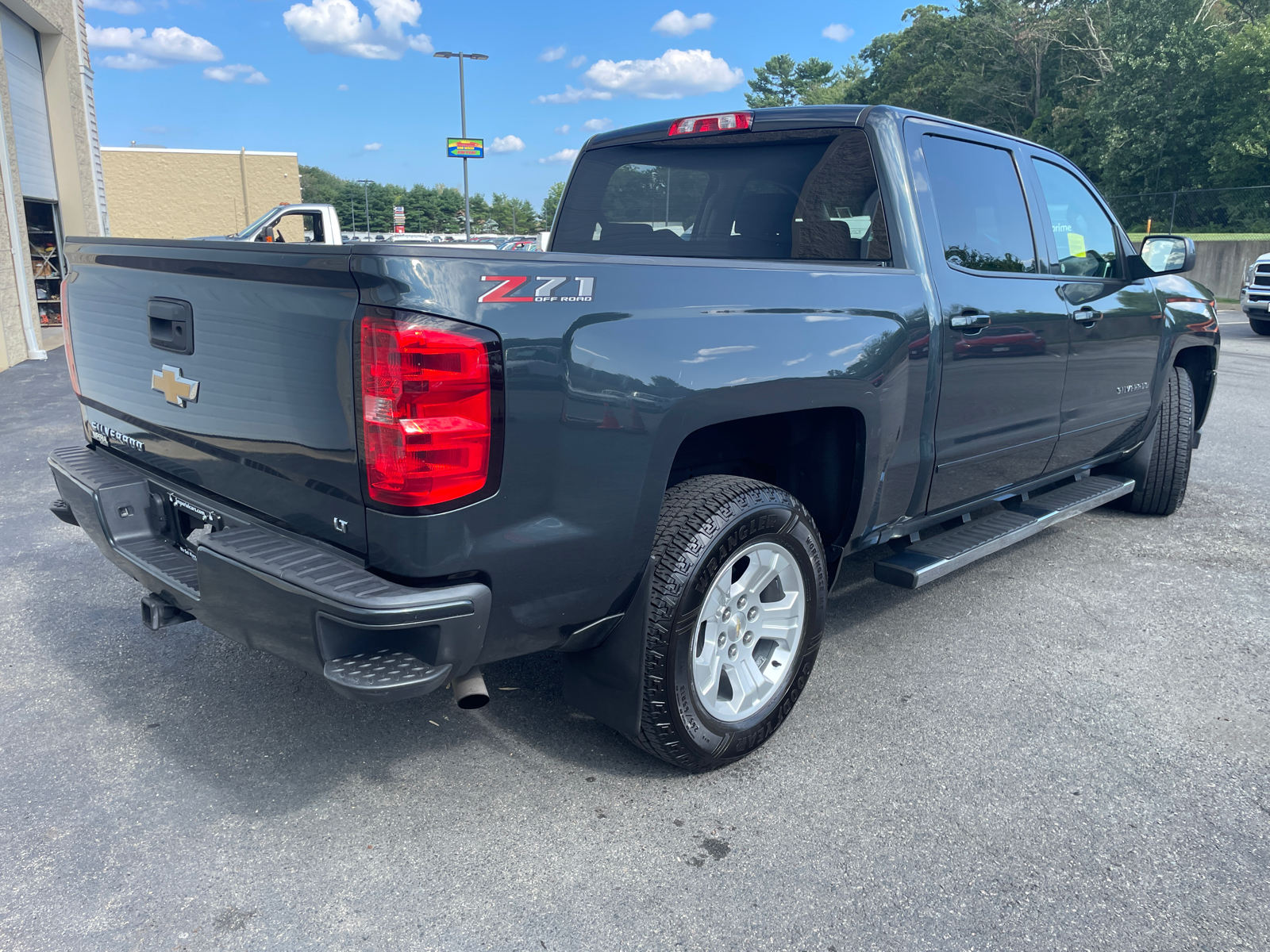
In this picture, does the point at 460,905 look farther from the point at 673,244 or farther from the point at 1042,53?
the point at 1042,53

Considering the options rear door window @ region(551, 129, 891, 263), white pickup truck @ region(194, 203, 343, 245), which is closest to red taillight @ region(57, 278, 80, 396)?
rear door window @ region(551, 129, 891, 263)

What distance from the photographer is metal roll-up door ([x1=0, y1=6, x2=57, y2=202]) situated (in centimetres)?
1259

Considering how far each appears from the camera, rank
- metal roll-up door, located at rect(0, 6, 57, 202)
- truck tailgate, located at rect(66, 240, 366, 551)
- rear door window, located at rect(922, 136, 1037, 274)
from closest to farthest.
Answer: truck tailgate, located at rect(66, 240, 366, 551) < rear door window, located at rect(922, 136, 1037, 274) < metal roll-up door, located at rect(0, 6, 57, 202)

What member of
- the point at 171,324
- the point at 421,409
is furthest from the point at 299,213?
the point at 421,409

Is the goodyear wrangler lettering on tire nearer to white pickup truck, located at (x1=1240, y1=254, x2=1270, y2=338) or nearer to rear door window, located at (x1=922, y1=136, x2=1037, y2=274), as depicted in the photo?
rear door window, located at (x1=922, y1=136, x2=1037, y2=274)

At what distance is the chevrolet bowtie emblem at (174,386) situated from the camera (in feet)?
7.91

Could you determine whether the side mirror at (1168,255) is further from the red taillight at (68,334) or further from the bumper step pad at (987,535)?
the red taillight at (68,334)

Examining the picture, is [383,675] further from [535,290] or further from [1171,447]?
[1171,447]

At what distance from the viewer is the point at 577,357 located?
6.91 feet

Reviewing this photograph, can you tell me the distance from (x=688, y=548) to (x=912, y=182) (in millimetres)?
1673

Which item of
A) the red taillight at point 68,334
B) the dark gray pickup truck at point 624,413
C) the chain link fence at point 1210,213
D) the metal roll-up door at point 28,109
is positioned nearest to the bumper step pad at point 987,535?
the dark gray pickup truck at point 624,413

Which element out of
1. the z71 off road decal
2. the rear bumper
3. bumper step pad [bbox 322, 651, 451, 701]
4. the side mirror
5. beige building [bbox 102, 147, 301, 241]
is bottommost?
bumper step pad [bbox 322, 651, 451, 701]

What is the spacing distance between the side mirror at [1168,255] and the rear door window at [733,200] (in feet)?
6.52

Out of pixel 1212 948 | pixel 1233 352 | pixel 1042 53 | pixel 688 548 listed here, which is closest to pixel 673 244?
pixel 688 548
